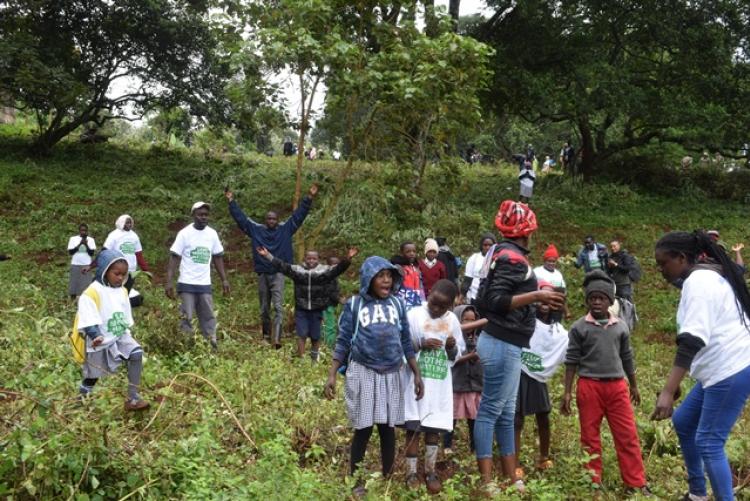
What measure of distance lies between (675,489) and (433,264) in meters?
4.79

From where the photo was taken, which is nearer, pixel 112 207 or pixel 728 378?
pixel 728 378

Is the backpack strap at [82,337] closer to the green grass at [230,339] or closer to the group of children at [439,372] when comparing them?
the green grass at [230,339]

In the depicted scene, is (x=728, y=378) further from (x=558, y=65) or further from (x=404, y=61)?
(x=558, y=65)

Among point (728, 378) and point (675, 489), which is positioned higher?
point (728, 378)

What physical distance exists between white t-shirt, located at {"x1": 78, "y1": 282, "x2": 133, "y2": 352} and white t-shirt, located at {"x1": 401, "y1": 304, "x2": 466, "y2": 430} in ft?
7.12

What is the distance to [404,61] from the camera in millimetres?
9898

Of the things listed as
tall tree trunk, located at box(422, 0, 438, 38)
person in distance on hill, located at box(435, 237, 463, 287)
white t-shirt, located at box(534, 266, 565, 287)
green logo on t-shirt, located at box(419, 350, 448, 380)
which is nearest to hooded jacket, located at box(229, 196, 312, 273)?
person in distance on hill, located at box(435, 237, 463, 287)

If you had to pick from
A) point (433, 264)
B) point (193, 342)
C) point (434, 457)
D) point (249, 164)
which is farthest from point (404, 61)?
point (249, 164)

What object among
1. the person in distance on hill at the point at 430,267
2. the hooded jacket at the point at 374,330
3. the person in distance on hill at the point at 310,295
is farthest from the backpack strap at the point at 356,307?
the person in distance on hill at the point at 430,267

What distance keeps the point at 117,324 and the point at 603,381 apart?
3.59m

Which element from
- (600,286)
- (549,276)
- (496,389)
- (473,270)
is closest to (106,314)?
(496,389)

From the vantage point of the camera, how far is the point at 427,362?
506 cm

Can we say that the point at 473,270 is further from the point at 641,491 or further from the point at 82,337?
the point at 82,337

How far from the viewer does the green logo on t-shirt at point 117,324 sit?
540 cm
